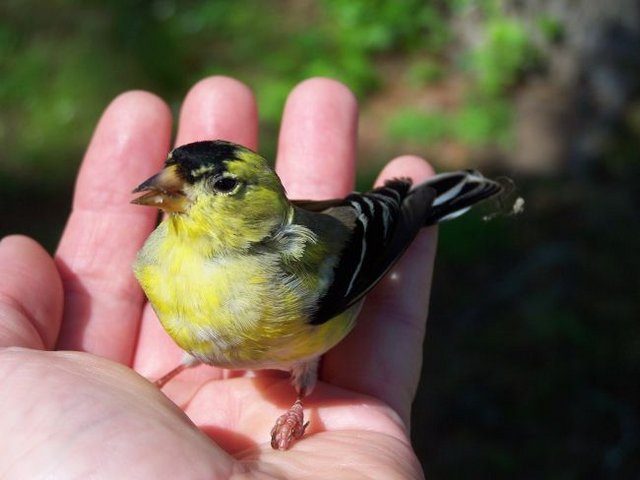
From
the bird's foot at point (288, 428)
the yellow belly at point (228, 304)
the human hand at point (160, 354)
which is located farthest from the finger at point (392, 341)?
the yellow belly at point (228, 304)

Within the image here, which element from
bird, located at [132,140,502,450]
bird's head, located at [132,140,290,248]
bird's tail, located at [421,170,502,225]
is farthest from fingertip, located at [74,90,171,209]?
bird's tail, located at [421,170,502,225]

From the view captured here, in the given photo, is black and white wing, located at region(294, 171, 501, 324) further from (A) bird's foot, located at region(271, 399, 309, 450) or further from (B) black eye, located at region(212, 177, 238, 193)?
(B) black eye, located at region(212, 177, 238, 193)

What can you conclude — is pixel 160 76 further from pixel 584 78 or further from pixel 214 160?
pixel 214 160

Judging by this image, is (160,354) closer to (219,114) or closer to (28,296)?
(28,296)

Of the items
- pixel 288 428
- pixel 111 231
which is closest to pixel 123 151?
pixel 111 231

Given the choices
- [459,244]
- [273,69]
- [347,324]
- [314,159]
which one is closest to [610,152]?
[459,244]

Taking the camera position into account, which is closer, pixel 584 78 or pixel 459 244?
pixel 459 244

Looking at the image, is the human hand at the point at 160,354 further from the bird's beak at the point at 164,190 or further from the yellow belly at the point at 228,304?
the bird's beak at the point at 164,190
